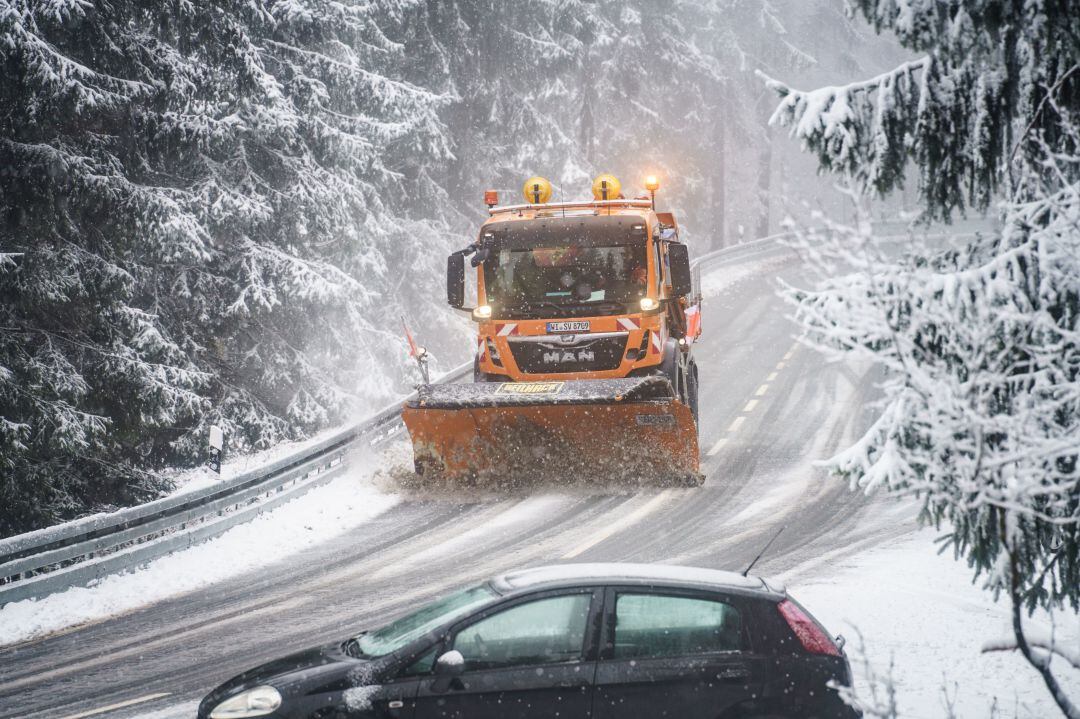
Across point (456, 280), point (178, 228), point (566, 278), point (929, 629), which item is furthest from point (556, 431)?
point (178, 228)

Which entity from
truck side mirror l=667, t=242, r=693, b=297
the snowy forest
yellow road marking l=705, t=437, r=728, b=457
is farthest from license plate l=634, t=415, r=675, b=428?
the snowy forest

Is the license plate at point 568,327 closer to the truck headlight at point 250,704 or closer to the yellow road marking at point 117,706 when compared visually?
the yellow road marking at point 117,706

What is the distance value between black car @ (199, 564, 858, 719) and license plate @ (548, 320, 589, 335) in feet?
24.5

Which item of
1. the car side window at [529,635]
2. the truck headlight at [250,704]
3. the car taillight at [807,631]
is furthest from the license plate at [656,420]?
the truck headlight at [250,704]

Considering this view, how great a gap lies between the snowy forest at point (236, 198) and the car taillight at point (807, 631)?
2181 mm

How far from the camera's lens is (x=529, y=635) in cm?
533

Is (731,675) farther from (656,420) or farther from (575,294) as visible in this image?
(575,294)

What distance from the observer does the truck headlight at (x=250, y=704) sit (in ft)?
17.1

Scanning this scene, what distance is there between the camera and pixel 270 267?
1827cm

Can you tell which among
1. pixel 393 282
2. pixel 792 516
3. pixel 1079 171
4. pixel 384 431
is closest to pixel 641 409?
pixel 792 516

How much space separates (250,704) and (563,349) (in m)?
8.13

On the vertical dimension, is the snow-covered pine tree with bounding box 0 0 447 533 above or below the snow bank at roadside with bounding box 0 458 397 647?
above

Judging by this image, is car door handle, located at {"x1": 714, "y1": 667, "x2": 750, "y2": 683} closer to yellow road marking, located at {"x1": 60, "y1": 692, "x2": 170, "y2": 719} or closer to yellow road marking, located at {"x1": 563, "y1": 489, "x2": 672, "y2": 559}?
yellow road marking, located at {"x1": 60, "y1": 692, "x2": 170, "y2": 719}

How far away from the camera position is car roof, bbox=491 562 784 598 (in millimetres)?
5414
